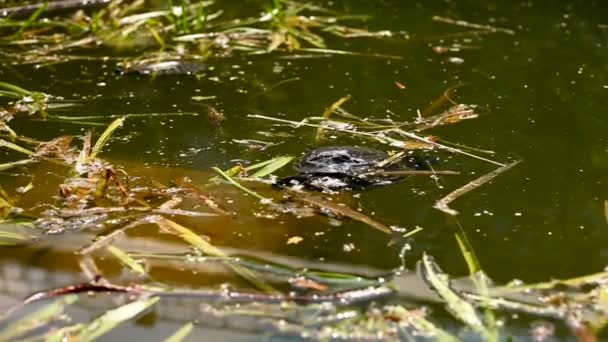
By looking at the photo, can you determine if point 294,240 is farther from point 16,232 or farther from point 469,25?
point 469,25

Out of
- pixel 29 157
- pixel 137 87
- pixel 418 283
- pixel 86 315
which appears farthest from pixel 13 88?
pixel 418 283

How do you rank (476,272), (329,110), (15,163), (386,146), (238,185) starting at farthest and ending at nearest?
(329,110) < (386,146) < (15,163) < (238,185) < (476,272)

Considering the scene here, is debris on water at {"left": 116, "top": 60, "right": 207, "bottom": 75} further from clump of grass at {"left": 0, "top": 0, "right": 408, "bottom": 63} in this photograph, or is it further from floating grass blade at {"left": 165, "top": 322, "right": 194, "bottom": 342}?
floating grass blade at {"left": 165, "top": 322, "right": 194, "bottom": 342}

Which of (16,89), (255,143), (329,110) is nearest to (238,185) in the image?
(255,143)

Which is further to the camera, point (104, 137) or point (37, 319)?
point (104, 137)

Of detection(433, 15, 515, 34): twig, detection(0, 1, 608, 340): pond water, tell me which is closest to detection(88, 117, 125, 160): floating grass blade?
detection(0, 1, 608, 340): pond water

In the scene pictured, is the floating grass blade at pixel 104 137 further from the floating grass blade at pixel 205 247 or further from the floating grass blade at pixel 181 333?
the floating grass blade at pixel 181 333
